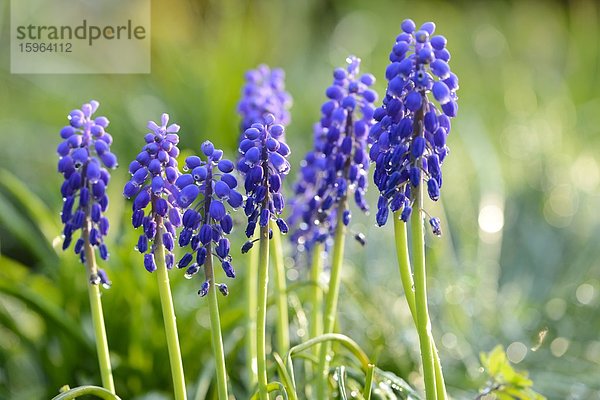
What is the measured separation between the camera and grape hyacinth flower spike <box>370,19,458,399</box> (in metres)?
2.42

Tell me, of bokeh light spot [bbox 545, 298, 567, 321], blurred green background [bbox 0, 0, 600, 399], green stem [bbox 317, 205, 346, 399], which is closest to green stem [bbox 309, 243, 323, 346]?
green stem [bbox 317, 205, 346, 399]

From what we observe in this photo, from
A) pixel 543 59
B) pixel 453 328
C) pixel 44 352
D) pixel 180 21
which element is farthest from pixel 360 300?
pixel 180 21

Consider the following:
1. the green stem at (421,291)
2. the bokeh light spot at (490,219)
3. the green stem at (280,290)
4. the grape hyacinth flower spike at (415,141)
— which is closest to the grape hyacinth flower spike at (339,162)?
the green stem at (280,290)

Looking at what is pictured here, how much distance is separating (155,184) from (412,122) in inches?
32.9

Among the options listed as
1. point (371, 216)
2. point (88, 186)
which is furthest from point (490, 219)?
point (88, 186)

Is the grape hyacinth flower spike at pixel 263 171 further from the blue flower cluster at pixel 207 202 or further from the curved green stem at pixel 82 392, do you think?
the curved green stem at pixel 82 392

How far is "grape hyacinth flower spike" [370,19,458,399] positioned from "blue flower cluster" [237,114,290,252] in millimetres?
331

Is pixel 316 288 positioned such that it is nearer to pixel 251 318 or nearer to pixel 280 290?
pixel 280 290

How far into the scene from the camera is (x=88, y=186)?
273 cm

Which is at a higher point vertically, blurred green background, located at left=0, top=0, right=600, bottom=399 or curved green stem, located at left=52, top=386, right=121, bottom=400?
blurred green background, located at left=0, top=0, right=600, bottom=399

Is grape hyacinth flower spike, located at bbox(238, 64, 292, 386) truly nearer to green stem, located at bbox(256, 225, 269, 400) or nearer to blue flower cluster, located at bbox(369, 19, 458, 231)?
green stem, located at bbox(256, 225, 269, 400)

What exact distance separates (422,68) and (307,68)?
8.32m

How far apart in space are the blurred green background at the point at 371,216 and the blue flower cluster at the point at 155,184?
126 cm

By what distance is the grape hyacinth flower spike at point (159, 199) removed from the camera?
250cm
